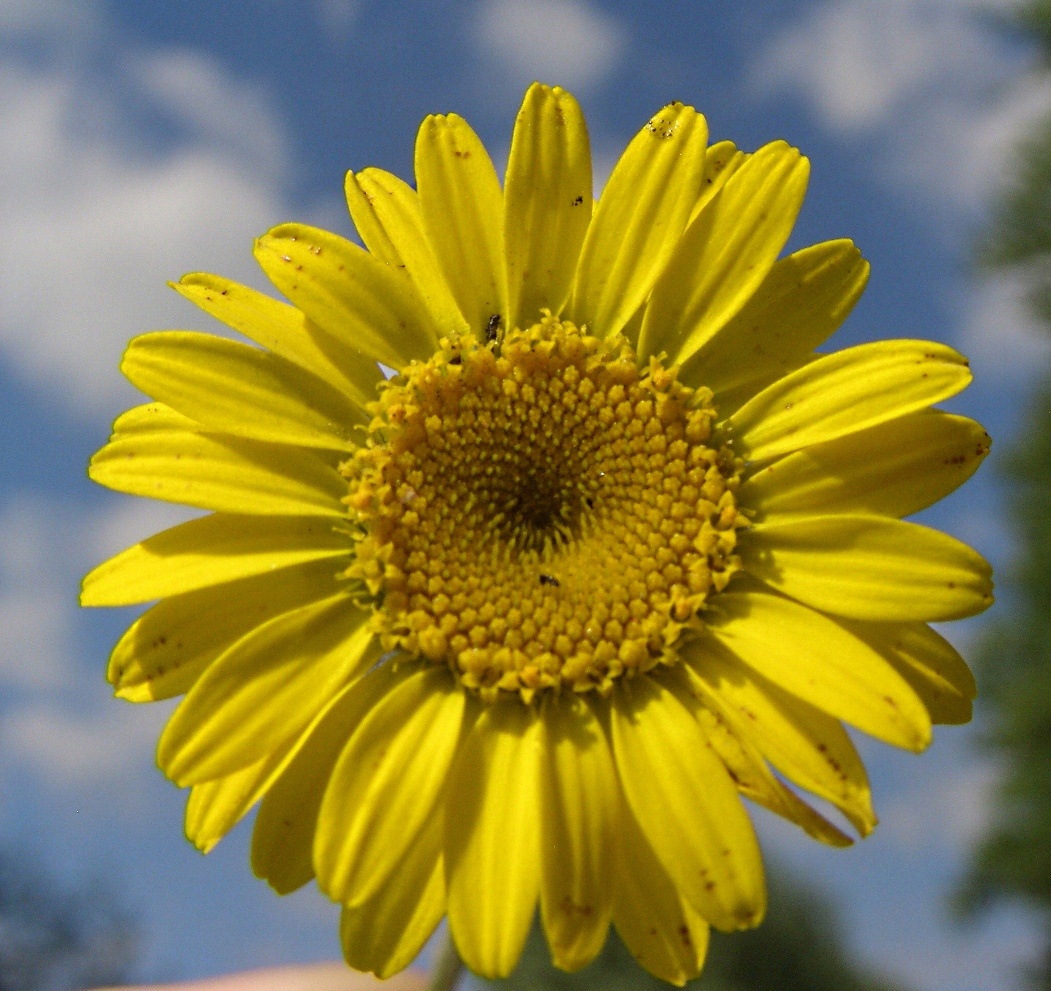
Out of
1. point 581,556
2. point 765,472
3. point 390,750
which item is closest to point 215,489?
point 390,750

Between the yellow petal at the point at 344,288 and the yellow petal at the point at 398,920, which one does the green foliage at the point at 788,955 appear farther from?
the yellow petal at the point at 344,288

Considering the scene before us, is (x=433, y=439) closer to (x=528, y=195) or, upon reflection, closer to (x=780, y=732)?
(x=528, y=195)

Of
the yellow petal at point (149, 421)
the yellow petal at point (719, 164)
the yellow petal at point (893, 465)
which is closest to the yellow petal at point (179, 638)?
the yellow petal at point (149, 421)

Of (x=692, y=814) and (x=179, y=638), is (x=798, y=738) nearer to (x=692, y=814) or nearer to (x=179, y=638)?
(x=692, y=814)

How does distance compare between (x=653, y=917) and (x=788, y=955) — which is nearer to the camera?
(x=653, y=917)

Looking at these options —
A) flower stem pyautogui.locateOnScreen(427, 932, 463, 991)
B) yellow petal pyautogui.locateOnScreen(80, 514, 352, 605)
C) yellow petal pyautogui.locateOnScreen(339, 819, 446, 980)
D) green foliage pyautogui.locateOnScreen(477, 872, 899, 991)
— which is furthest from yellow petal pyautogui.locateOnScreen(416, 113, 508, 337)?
green foliage pyautogui.locateOnScreen(477, 872, 899, 991)

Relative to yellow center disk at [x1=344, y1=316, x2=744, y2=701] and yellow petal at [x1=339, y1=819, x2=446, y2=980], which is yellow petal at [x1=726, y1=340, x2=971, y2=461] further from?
yellow petal at [x1=339, y1=819, x2=446, y2=980]

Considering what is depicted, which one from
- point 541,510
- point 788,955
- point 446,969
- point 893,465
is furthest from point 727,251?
point 788,955
